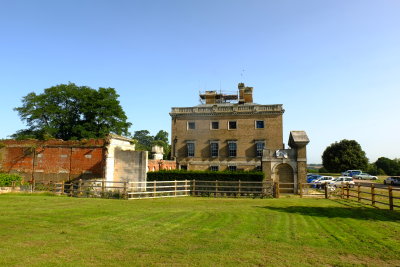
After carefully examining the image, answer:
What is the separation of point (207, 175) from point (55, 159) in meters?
13.2

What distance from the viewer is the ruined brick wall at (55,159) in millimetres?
23844

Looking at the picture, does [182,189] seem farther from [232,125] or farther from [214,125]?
[232,125]

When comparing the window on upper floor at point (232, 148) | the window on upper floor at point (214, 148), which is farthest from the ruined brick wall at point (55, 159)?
the window on upper floor at point (232, 148)

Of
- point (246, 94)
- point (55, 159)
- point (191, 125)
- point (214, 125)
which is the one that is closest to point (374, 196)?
point (55, 159)

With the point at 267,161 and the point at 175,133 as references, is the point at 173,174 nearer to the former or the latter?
the point at 267,161

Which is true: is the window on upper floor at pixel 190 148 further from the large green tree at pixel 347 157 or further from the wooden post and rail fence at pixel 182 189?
the large green tree at pixel 347 157

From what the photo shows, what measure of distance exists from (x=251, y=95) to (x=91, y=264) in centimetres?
3884

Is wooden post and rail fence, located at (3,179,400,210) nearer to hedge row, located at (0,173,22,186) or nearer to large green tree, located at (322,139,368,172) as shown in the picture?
hedge row, located at (0,173,22,186)

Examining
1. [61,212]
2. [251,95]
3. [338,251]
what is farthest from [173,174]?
[251,95]

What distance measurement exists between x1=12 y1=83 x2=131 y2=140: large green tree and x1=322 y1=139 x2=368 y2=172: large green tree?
43.0 m

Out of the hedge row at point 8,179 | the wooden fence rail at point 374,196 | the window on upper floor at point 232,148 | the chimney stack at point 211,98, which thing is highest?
the chimney stack at point 211,98

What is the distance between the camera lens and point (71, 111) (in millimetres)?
43688

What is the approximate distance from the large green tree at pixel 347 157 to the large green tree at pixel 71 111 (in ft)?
141

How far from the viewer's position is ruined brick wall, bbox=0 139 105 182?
2384cm
